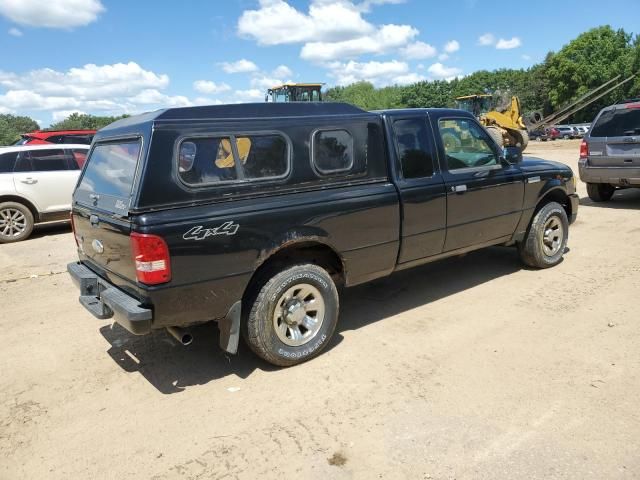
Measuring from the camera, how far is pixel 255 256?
3.53 meters

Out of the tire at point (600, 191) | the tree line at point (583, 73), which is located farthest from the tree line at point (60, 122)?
the tire at point (600, 191)

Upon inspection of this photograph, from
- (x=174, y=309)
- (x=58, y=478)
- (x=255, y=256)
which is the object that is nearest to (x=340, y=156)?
(x=255, y=256)

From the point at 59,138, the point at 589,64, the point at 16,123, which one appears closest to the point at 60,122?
the point at 16,123

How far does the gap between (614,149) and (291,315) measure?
794cm

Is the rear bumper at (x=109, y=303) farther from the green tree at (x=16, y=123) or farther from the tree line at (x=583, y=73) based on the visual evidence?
the green tree at (x=16, y=123)

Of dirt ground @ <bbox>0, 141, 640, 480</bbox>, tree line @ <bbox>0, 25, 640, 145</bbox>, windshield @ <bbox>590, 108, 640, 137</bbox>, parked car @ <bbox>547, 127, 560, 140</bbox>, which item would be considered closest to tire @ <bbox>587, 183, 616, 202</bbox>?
windshield @ <bbox>590, 108, 640, 137</bbox>

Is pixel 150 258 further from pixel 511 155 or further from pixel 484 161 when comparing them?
pixel 511 155

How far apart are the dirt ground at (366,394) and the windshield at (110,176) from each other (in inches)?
53.4

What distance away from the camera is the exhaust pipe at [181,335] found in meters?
3.45

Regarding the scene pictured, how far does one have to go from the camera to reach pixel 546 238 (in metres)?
5.83

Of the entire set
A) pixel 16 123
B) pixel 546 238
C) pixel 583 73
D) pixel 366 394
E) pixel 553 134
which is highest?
pixel 583 73

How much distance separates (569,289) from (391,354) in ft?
7.99

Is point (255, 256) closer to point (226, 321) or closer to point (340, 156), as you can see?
point (226, 321)

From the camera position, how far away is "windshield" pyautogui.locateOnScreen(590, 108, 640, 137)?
876 centimetres
